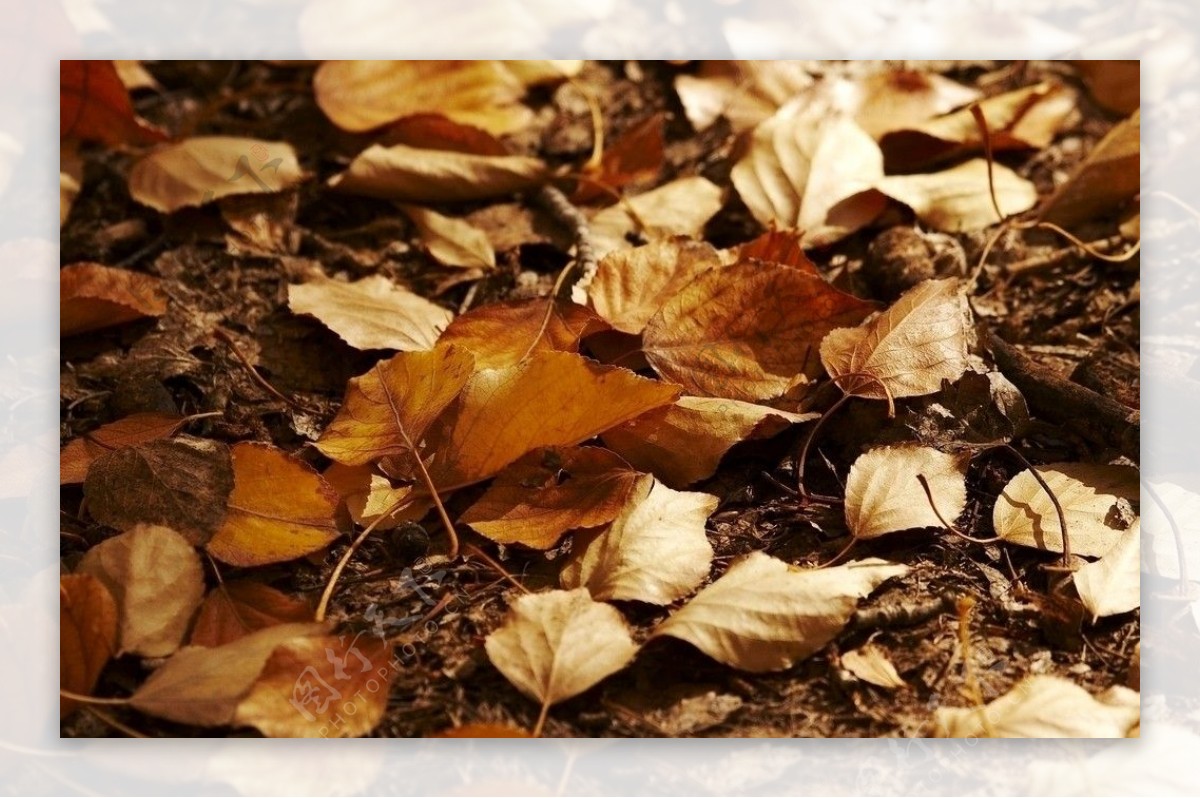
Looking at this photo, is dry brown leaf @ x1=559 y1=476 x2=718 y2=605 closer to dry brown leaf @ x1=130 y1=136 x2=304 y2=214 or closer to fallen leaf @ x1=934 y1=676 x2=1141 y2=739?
fallen leaf @ x1=934 y1=676 x2=1141 y2=739

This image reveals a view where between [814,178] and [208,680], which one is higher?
[814,178]

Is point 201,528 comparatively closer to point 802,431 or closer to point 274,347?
point 274,347

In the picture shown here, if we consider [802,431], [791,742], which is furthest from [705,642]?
[802,431]

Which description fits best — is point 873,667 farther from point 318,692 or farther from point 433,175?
point 433,175

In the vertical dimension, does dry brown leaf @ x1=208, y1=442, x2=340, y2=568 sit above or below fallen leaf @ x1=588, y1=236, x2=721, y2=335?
below

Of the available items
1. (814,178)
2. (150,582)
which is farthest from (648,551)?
(814,178)

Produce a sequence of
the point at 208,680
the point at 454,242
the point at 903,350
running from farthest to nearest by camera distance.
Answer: the point at 454,242 → the point at 903,350 → the point at 208,680

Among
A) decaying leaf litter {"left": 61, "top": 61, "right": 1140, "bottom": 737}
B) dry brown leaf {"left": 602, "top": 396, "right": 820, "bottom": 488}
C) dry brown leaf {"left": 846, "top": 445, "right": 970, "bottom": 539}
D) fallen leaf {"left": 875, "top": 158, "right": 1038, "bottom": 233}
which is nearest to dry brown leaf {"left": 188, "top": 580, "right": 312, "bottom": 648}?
decaying leaf litter {"left": 61, "top": 61, "right": 1140, "bottom": 737}
